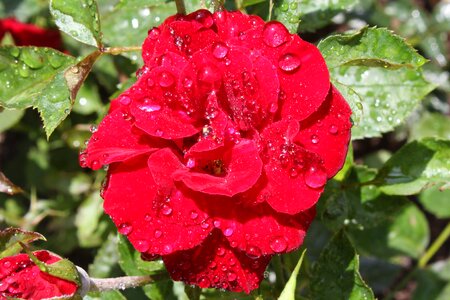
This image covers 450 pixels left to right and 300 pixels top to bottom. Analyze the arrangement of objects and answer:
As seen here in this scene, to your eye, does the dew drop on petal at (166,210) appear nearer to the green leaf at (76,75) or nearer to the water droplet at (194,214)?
the water droplet at (194,214)

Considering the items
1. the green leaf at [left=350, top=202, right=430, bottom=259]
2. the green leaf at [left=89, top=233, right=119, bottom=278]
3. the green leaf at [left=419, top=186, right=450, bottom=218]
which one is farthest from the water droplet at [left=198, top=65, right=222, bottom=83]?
the green leaf at [left=419, top=186, right=450, bottom=218]

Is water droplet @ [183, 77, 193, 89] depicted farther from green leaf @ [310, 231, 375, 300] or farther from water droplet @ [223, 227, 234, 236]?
green leaf @ [310, 231, 375, 300]

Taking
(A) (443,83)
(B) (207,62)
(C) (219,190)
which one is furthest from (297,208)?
(A) (443,83)

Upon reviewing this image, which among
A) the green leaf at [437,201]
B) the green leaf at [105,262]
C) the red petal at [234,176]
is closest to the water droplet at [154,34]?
the red petal at [234,176]

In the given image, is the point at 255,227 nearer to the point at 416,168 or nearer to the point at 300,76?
the point at 300,76

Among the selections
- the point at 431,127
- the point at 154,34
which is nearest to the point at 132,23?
the point at 154,34
